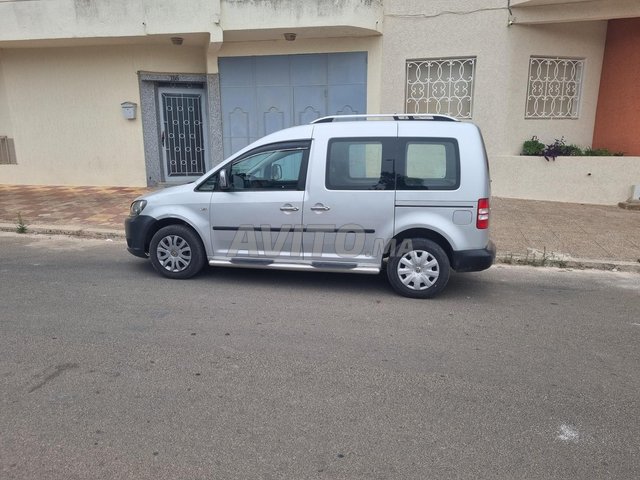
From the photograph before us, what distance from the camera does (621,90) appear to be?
35.9 feet

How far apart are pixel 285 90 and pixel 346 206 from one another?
7020 millimetres

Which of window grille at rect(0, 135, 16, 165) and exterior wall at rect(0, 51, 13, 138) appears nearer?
exterior wall at rect(0, 51, 13, 138)

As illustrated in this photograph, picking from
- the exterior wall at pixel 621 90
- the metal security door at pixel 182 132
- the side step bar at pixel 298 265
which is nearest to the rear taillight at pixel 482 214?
the side step bar at pixel 298 265

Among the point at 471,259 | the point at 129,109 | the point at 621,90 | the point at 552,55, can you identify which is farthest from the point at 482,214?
the point at 129,109

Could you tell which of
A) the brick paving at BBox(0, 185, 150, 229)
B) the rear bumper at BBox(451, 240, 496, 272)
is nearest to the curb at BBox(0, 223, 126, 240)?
the brick paving at BBox(0, 185, 150, 229)

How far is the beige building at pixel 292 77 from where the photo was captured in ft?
34.7

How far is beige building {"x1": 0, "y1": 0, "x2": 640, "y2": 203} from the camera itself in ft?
34.7

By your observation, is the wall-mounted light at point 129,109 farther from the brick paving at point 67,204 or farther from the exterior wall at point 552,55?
the exterior wall at point 552,55

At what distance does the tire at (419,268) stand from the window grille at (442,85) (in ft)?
21.6

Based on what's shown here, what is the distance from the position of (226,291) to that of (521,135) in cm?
813

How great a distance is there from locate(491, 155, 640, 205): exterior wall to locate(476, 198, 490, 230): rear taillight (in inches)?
243

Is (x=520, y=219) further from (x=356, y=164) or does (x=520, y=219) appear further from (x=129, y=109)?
(x=129, y=109)

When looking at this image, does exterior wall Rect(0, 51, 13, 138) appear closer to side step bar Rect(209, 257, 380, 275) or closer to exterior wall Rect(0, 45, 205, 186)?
exterior wall Rect(0, 45, 205, 186)

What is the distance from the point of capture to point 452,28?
10.7 meters
